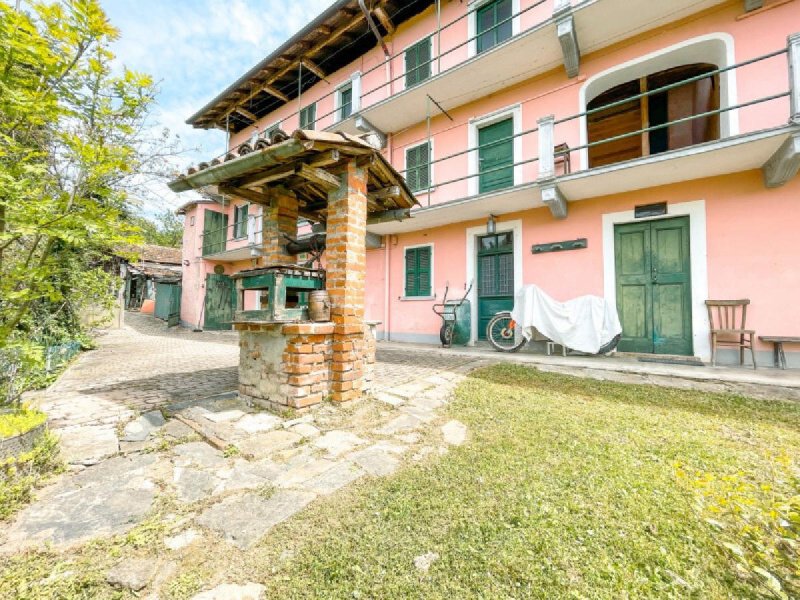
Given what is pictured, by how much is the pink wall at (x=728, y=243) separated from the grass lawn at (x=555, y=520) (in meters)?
3.55

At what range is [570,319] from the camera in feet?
19.0

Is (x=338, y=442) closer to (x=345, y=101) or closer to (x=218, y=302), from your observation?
(x=345, y=101)

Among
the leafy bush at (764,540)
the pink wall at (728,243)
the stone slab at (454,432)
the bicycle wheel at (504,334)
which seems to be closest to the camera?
the leafy bush at (764,540)

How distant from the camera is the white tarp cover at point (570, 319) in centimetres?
561

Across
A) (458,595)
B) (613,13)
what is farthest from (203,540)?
(613,13)

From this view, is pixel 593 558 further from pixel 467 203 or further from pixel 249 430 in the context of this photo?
pixel 467 203

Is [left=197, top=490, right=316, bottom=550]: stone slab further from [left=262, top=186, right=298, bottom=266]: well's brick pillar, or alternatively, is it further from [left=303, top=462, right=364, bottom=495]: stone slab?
[left=262, top=186, right=298, bottom=266]: well's brick pillar

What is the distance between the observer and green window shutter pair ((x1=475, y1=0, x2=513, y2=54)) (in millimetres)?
7074

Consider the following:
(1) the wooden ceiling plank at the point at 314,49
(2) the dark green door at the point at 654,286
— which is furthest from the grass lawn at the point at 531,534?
(1) the wooden ceiling plank at the point at 314,49

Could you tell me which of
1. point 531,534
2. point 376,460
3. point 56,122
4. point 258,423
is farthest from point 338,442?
point 56,122

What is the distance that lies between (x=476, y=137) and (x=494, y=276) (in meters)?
3.54

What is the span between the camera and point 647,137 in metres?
7.07

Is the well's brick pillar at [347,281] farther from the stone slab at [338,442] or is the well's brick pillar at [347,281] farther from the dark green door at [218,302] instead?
the dark green door at [218,302]

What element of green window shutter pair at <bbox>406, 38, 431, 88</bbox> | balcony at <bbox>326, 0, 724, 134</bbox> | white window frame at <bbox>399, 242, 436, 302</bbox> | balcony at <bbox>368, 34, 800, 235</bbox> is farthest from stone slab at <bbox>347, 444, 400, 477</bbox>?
green window shutter pair at <bbox>406, 38, 431, 88</bbox>
